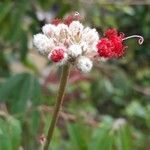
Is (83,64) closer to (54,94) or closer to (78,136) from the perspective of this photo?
(78,136)

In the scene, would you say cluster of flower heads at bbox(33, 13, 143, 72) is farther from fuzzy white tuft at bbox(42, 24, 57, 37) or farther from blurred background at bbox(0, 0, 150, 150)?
blurred background at bbox(0, 0, 150, 150)

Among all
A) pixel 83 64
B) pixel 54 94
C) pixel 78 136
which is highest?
pixel 54 94

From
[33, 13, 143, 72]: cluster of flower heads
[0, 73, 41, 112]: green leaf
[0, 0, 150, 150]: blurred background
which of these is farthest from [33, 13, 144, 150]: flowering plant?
[0, 73, 41, 112]: green leaf

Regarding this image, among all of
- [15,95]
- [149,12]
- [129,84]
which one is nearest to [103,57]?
[15,95]

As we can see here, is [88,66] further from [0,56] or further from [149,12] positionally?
[149,12]

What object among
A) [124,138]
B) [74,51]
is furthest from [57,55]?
[124,138]
